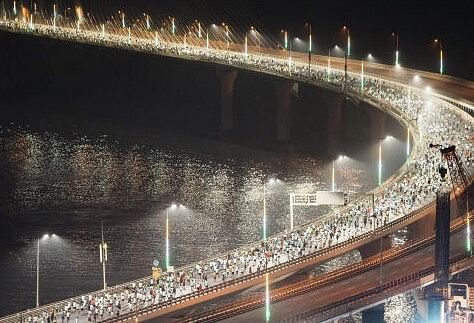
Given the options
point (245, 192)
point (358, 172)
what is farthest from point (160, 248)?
point (358, 172)

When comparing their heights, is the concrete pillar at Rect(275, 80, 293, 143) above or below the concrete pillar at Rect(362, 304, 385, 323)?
above

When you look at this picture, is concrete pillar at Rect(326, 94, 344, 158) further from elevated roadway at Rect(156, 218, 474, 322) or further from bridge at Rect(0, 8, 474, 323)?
elevated roadway at Rect(156, 218, 474, 322)

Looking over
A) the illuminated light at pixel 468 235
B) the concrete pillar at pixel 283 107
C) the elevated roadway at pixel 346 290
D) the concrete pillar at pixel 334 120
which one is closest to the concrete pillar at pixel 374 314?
the elevated roadway at pixel 346 290

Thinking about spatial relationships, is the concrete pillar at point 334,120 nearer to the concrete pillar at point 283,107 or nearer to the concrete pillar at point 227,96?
the concrete pillar at point 283,107

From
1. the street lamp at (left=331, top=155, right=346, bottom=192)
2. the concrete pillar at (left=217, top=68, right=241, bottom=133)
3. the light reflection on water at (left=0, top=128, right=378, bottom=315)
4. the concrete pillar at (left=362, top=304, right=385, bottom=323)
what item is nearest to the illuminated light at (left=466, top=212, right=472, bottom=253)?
the concrete pillar at (left=362, top=304, right=385, bottom=323)

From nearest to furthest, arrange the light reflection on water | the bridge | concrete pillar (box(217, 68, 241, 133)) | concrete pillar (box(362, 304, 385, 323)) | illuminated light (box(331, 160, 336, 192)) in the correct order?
the bridge → concrete pillar (box(362, 304, 385, 323)) → the light reflection on water → illuminated light (box(331, 160, 336, 192)) → concrete pillar (box(217, 68, 241, 133))

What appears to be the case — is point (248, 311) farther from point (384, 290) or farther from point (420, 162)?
point (420, 162)
